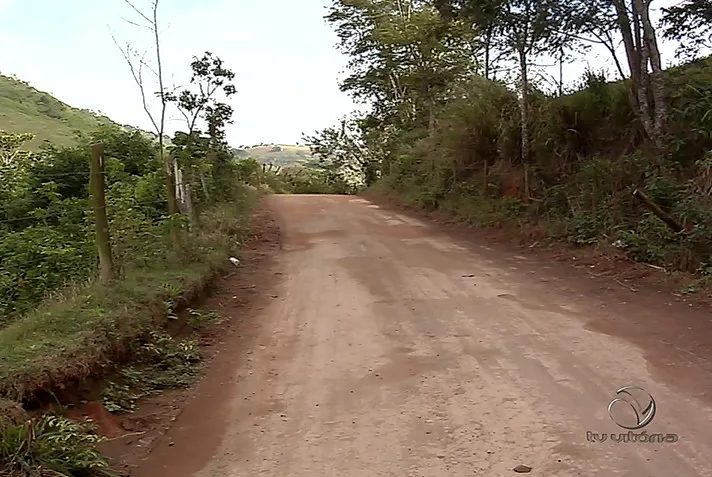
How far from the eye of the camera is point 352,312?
23.8 ft

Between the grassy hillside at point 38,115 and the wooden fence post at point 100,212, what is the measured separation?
19.8 m

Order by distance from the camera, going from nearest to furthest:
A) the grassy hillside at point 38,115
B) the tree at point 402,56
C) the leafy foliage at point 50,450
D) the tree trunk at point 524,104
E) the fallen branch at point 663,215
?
the leafy foliage at point 50,450 < the fallen branch at point 663,215 < the tree trunk at point 524,104 < the tree at point 402,56 < the grassy hillside at point 38,115

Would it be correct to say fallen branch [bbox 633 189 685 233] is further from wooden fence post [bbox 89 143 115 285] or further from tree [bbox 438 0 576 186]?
wooden fence post [bbox 89 143 115 285]

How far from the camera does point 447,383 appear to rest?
4.89 meters

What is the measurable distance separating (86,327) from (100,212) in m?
1.37

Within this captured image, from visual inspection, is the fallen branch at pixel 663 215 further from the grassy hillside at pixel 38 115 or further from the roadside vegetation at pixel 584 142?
the grassy hillside at pixel 38 115

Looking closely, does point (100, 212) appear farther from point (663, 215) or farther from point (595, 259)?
point (663, 215)

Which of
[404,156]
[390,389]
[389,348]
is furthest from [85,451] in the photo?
[404,156]

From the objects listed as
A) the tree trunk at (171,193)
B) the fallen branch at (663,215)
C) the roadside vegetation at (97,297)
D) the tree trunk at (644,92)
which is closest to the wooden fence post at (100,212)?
the roadside vegetation at (97,297)

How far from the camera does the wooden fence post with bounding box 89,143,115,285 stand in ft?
20.4

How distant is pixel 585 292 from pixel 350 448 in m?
4.85

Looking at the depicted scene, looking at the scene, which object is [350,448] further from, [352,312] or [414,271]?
[414,271]

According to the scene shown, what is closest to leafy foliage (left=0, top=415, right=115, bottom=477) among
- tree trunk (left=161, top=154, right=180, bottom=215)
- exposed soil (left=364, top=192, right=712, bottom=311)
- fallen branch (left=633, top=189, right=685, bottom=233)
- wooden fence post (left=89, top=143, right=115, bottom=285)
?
wooden fence post (left=89, top=143, right=115, bottom=285)

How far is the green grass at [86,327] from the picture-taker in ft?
14.6
